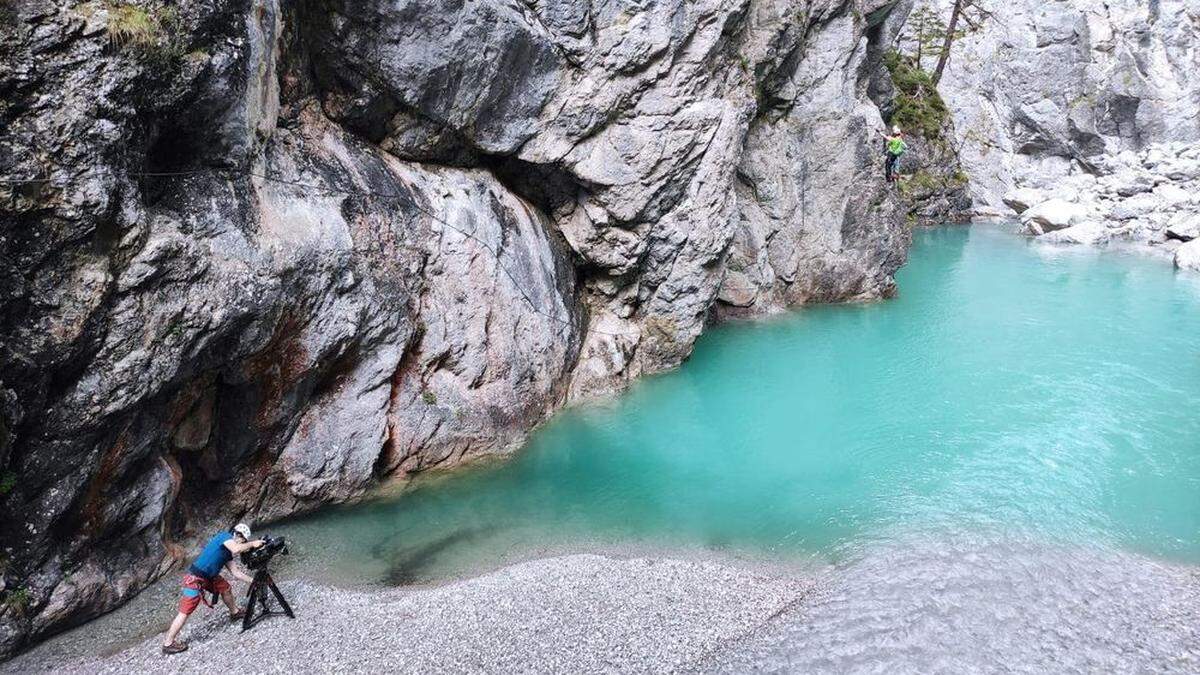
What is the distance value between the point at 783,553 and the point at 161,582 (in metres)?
10.7

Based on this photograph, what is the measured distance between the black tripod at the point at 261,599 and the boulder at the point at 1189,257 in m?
42.1

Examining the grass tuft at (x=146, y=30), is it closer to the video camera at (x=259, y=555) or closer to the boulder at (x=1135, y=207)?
the video camera at (x=259, y=555)

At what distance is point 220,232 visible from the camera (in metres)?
11.8

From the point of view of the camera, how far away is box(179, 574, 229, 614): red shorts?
1015cm

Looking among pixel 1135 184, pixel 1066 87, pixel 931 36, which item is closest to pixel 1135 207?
pixel 1135 184

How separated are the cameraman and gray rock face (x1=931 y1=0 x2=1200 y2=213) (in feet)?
184

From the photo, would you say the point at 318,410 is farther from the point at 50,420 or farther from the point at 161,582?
the point at 50,420

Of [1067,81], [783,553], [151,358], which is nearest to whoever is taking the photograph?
[151,358]

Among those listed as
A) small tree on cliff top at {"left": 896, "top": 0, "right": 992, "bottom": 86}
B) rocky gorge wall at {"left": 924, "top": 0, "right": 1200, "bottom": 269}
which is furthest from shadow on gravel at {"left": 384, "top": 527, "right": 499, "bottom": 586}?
small tree on cliff top at {"left": 896, "top": 0, "right": 992, "bottom": 86}

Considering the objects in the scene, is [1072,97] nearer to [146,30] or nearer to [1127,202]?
[1127,202]

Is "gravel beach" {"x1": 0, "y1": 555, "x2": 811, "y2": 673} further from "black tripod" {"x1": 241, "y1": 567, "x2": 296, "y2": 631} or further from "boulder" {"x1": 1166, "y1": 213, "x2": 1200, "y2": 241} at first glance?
"boulder" {"x1": 1166, "y1": 213, "x2": 1200, "y2": 241}

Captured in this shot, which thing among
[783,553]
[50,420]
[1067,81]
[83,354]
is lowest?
[783,553]

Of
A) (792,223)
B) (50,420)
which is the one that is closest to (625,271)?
(792,223)

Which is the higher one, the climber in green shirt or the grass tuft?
the grass tuft
